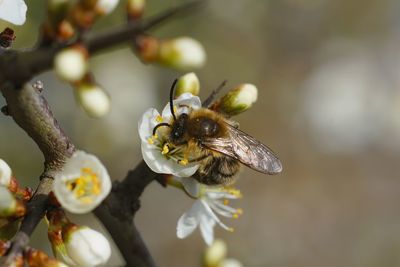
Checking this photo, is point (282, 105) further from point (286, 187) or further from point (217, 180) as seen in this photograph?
point (217, 180)

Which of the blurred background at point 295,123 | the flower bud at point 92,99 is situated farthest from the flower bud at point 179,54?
the blurred background at point 295,123

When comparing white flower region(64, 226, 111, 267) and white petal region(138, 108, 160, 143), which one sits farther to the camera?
white petal region(138, 108, 160, 143)

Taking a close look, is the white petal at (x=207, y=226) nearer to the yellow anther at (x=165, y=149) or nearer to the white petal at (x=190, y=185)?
the white petal at (x=190, y=185)

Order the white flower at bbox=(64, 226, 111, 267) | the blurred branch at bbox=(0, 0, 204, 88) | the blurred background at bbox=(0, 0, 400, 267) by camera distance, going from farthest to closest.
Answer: the blurred background at bbox=(0, 0, 400, 267) < the white flower at bbox=(64, 226, 111, 267) < the blurred branch at bbox=(0, 0, 204, 88)

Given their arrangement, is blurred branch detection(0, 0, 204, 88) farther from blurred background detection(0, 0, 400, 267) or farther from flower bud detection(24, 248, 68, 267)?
blurred background detection(0, 0, 400, 267)

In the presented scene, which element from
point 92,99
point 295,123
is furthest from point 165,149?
point 295,123

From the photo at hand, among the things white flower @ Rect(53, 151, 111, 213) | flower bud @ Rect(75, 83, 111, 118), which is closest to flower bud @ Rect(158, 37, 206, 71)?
flower bud @ Rect(75, 83, 111, 118)
